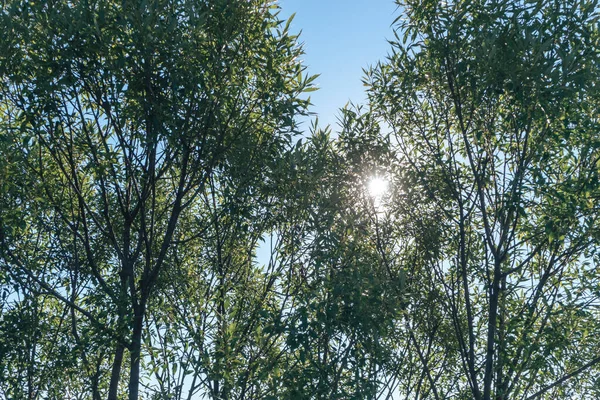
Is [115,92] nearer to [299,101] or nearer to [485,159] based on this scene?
[299,101]

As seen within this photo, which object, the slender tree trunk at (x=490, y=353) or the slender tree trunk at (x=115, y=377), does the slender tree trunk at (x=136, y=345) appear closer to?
the slender tree trunk at (x=115, y=377)

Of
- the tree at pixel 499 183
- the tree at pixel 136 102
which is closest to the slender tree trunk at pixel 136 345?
the tree at pixel 136 102

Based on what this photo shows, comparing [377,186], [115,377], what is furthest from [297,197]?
[115,377]

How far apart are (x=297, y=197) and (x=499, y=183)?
3552mm

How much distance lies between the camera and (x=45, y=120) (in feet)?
33.1

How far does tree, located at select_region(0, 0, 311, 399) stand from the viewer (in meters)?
9.23

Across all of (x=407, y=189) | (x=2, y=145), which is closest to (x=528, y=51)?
(x=407, y=189)

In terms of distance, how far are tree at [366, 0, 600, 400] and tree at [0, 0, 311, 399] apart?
2.55 metres

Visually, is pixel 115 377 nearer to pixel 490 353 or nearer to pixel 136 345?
pixel 136 345

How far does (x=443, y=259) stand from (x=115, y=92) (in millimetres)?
7147

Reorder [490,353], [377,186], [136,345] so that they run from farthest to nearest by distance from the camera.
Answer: [377,186]
[490,353]
[136,345]

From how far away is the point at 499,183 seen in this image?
10.4 meters

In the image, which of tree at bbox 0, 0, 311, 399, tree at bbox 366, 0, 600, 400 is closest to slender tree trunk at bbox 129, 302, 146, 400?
tree at bbox 0, 0, 311, 399

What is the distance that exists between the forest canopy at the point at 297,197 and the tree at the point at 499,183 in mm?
50
